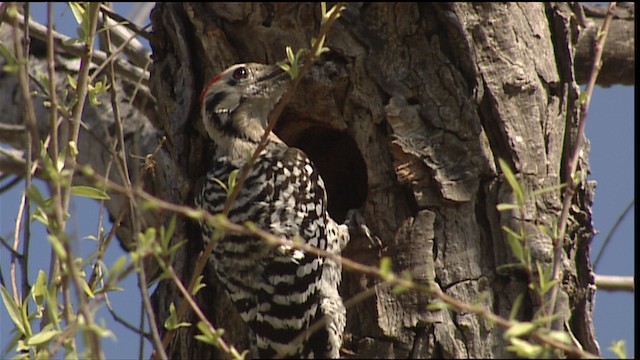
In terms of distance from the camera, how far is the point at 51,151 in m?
2.71

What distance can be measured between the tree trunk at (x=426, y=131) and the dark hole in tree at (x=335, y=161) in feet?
0.84

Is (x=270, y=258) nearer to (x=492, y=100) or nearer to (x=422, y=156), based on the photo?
(x=422, y=156)

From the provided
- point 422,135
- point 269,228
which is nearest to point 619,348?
point 422,135

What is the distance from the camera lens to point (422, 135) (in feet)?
13.0

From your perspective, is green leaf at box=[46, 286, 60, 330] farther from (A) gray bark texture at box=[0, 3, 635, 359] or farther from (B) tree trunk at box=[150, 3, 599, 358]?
(B) tree trunk at box=[150, 3, 599, 358]

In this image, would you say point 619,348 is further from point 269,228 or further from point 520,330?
point 269,228

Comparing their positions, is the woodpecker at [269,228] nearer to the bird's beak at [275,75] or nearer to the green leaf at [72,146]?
the bird's beak at [275,75]

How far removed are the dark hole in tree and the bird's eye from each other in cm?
36

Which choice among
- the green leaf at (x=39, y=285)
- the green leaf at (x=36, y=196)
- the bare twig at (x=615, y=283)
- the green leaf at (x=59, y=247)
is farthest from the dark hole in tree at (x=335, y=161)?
the green leaf at (x=59, y=247)

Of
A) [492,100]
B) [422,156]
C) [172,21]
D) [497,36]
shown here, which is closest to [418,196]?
[422,156]

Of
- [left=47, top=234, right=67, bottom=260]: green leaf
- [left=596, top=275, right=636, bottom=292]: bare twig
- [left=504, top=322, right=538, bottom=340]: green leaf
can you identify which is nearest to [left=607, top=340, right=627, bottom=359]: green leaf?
[left=504, top=322, right=538, bottom=340]: green leaf

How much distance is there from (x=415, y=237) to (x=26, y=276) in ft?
5.30

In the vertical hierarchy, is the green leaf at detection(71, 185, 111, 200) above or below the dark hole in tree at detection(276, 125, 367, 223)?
below

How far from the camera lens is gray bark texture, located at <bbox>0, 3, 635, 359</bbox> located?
3721 mm
